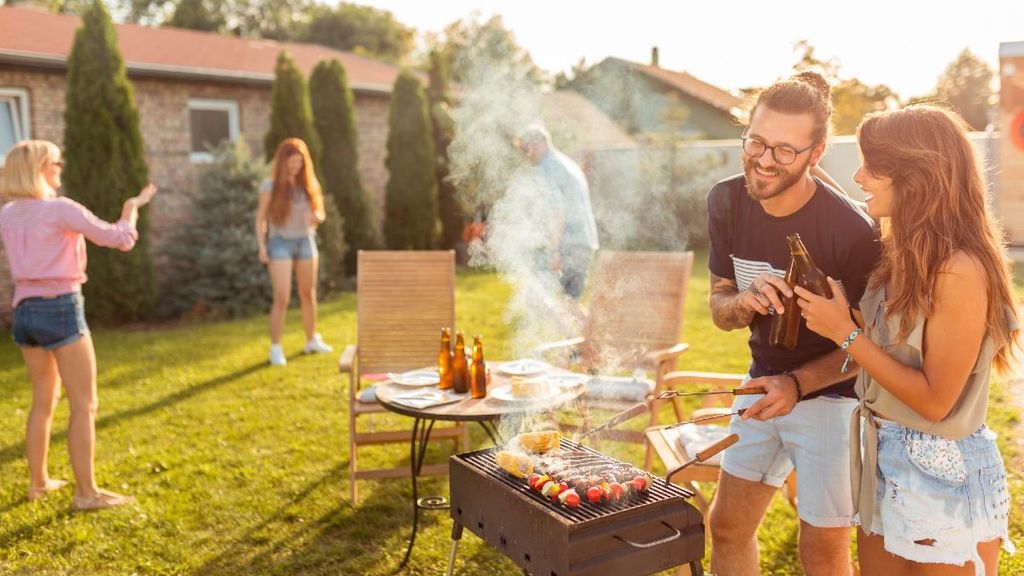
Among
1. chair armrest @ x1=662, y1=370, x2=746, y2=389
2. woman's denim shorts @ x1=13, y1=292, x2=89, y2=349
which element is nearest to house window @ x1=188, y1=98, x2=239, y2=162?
woman's denim shorts @ x1=13, y1=292, x2=89, y2=349

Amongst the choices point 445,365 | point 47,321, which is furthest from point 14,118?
point 445,365

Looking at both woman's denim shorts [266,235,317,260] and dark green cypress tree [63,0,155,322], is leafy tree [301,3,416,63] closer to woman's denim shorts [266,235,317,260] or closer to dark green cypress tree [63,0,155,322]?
dark green cypress tree [63,0,155,322]

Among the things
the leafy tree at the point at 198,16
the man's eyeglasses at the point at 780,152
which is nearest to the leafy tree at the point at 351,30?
the leafy tree at the point at 198,16

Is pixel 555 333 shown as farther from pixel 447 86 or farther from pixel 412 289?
pixel 447 86

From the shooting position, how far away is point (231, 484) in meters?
5.02

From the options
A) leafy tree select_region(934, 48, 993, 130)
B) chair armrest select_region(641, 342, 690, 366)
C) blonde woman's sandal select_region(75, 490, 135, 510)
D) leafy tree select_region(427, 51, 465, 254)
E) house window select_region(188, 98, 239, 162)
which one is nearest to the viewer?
blonde woman's sandal select_region(75, 490, 135, 510)

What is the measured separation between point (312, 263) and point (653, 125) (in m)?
10.5

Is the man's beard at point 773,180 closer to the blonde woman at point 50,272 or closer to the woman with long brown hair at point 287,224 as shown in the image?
the blonde woman at point 50,272

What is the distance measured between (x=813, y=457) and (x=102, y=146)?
10.2 metres

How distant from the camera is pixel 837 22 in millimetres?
6211

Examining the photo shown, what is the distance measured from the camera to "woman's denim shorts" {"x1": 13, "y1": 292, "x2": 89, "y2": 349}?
14.1 feet

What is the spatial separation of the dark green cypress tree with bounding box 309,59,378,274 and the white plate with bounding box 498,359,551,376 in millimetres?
9026

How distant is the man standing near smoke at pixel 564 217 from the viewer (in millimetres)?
5816

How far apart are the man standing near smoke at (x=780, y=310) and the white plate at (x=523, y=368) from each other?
164 centimetres
